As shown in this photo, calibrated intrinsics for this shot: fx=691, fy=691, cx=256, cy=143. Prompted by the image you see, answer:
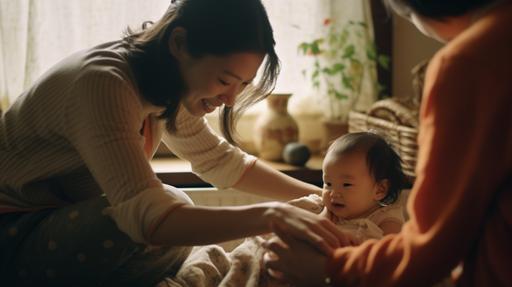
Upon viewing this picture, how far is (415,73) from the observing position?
2.29 metres

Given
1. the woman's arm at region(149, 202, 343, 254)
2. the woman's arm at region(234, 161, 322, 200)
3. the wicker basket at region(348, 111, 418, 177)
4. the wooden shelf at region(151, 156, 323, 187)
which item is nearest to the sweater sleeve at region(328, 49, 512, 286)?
the woman's arm at region(149, 202, 343, 254)

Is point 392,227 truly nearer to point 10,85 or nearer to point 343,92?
point 343,92

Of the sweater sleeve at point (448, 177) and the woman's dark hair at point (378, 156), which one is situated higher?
the sweater sleeve at point (448, 177)

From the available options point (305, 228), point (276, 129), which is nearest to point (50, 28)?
point (276, 129)

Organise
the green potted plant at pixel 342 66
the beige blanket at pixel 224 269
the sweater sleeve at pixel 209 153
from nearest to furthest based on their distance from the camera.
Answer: the beige blanket at pixel 224 269 < the sweater sleeve at pixel 209 153 < the green potted plant at pixel 342 66

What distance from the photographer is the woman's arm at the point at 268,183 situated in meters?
1.85

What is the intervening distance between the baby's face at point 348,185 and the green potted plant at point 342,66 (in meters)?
0.93

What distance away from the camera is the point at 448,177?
3.52ft

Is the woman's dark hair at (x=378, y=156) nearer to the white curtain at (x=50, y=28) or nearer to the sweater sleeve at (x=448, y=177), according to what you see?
the sweater sleeve at (x=448, y=177)

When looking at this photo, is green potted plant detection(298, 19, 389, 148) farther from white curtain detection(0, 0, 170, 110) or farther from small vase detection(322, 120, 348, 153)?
white curtain detection(0, 0, 170, 110)

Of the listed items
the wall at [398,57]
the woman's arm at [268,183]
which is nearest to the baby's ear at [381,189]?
the woman's arm at [268,183]

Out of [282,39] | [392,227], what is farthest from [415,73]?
[392,227]

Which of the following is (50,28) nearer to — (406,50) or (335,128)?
(335,128)

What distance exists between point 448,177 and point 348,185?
1.69 feet
